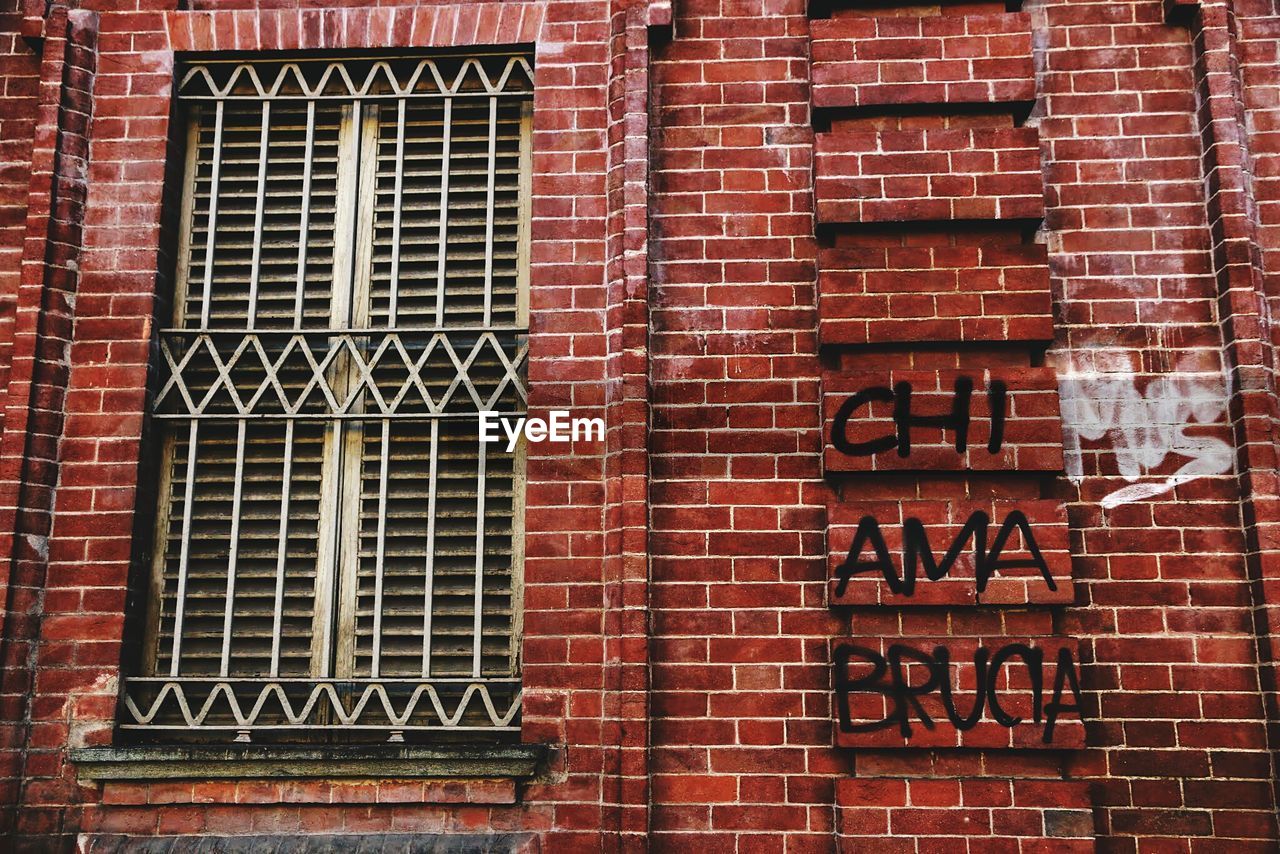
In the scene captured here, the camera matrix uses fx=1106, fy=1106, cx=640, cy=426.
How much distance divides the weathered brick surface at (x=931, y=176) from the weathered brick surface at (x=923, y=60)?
181 millimetres

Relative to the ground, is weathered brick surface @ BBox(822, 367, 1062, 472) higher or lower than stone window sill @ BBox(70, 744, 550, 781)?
higher

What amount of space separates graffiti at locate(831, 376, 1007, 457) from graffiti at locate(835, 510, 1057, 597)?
297 mm

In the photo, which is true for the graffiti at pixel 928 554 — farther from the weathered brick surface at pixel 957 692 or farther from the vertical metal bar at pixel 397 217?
the vertical metal bar at pixel 397 217

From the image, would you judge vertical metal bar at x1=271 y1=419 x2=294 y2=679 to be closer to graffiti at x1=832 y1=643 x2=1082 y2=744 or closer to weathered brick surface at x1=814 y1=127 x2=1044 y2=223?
graffiti at x1=832 y1=643 x2=1082 y2=744

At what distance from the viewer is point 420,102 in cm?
530

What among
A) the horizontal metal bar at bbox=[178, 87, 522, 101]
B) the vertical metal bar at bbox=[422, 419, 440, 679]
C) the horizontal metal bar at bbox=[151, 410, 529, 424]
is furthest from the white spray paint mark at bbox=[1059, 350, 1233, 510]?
the horizontal metal bar at bbox=[178, 87, 522, 101]

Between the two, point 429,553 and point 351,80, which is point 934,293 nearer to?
point 429,553

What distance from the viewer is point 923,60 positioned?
496 cm

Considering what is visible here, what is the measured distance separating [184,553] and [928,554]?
3197 mm

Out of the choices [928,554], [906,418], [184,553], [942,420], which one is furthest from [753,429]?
[184,553]

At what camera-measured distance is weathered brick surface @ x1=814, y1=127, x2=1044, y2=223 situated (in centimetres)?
477

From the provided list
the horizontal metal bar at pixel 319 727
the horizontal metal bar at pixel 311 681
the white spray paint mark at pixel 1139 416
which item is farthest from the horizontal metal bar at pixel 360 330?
the white spray paint mark at pixel 1139 416

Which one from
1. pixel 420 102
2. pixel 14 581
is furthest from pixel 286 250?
pixel 14 581

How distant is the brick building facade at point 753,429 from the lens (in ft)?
14.5
